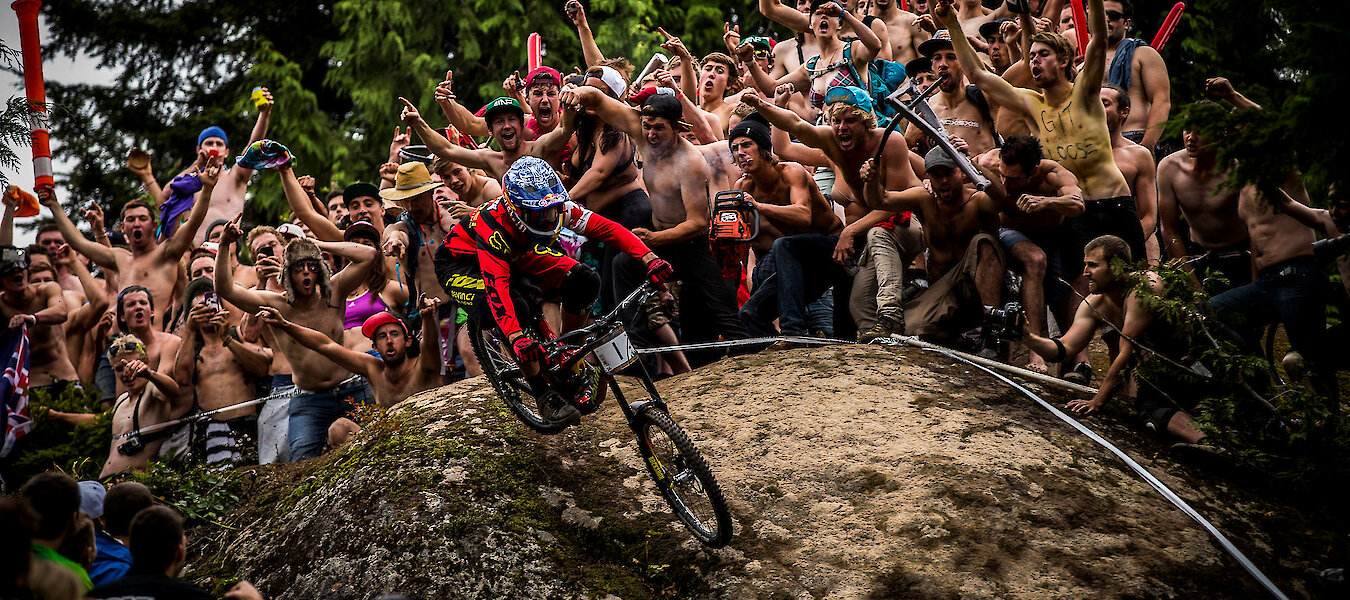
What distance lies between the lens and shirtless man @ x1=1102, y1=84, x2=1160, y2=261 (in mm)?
8844

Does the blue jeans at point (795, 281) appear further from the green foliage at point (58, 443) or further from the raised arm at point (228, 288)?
the green foliage at point (58, 443)

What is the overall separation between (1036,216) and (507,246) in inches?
161

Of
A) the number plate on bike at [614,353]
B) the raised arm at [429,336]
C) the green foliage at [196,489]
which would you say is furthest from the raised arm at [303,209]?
the number plate on bike at [614,353]

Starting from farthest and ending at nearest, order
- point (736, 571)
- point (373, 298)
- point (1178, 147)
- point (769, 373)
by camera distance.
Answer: point (1178, 147) → point (373, 298) → point (769, 373) → point (736, 571)

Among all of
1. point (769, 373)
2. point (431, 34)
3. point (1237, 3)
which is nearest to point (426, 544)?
point (769, 373)

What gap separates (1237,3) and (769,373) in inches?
168

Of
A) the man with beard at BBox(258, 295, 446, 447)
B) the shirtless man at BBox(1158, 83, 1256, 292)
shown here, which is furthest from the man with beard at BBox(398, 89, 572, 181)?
the shirtless man at BBox(1158, 83, 1256, 292)

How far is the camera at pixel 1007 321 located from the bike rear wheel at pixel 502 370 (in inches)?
137

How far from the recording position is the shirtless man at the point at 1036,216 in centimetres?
821

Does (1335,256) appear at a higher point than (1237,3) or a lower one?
lower

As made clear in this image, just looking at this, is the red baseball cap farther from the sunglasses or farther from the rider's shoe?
the rider's shoe

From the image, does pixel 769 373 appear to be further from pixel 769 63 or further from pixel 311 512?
pixel 769 63

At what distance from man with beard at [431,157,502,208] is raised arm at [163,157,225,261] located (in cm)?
254

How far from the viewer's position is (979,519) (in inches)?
256
